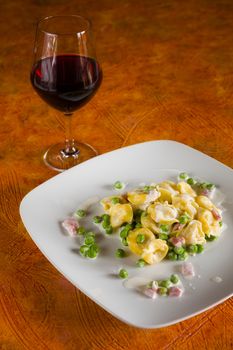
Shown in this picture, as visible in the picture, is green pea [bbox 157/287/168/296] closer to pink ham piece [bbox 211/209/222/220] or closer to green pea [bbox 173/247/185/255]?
green pea [bbox 173/247/185/255]

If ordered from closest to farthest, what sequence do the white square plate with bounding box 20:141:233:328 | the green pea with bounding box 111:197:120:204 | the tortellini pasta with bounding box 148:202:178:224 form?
the white square plate with bounding box 20:141:233:328 → the tortellini pasta with bounding box 148:202:178:224 → the green pea with bounding box 111:197:120:204

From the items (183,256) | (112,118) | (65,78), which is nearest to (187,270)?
(183,256)

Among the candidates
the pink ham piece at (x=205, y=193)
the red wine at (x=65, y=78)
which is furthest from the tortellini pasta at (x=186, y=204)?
the red wine at (x=65, y=78)

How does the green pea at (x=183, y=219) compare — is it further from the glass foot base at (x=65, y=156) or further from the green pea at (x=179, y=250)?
the glass foot base at (x=65, y=156)

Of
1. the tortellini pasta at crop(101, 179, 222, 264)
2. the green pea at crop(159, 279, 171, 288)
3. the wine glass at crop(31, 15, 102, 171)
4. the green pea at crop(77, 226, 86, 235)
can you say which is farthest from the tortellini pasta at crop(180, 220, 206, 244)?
the wine glass at crop(31, 15, 102, 171)

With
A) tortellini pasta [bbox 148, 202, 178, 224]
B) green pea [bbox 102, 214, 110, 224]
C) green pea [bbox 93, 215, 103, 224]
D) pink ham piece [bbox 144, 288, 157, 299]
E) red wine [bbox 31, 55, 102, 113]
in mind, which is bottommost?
green pea [bbox 93, 215, 103, 224]

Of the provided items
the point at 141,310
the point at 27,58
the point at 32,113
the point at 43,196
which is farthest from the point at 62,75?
the point at 27,58
